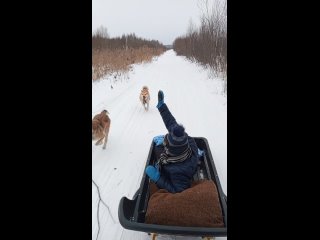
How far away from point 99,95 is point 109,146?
3971 mm

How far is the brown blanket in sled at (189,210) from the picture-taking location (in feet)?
6.27

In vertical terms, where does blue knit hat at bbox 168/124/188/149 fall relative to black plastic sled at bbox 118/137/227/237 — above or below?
above

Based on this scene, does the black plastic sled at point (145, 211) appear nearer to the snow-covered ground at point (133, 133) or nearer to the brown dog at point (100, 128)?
the snow-covered ground at point (133, 133)

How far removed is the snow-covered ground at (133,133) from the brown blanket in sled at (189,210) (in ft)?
1.79

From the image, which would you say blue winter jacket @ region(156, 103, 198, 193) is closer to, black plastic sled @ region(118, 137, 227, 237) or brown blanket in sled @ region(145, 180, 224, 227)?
black plastic sled @ region(118, 137, 227, 237)

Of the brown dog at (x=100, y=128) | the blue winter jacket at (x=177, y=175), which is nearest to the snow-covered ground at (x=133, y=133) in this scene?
the brown dog at (x=100, y=128)

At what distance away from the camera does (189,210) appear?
1.94 meters

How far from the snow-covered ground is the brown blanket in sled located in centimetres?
55

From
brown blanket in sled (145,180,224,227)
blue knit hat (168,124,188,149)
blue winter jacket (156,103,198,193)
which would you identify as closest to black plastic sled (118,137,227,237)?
brown blanket in sled (145,180,224,227)

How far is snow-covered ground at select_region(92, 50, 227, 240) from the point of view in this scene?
2.87 m
